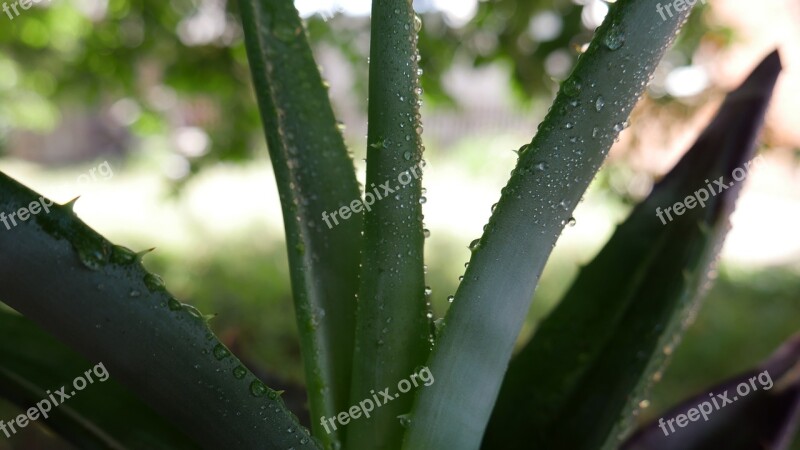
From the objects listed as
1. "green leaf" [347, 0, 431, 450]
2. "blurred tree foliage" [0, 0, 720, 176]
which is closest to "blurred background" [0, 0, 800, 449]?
"blurred tree foliage" [0, 0, 720, 176]

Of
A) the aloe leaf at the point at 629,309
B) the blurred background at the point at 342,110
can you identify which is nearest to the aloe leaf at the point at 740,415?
the aloe leaf at the point at 629,309

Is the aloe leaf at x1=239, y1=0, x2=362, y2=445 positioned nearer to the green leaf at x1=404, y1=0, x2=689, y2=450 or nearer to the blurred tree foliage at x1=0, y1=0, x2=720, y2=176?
the green leaf at x1=404, y1=0, x2=689, y2=450

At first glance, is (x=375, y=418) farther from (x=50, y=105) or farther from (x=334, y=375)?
(x=50, y=105)

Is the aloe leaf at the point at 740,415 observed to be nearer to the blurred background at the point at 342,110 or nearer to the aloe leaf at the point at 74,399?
the blurred background at the point at 342,110

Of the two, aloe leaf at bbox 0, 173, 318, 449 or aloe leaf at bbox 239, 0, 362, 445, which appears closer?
aloe leaf at bbox 0, 173, 318, 449

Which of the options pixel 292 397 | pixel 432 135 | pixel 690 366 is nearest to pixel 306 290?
pixel 292 397

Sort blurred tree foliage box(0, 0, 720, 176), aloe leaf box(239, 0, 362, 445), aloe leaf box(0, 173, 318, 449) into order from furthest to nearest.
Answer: blurred tree foliage box(0, 0, 720, 176) < aloe leaf box(239, 0, 362, 445) < aloe leaf box(0, 173, 318, 449)

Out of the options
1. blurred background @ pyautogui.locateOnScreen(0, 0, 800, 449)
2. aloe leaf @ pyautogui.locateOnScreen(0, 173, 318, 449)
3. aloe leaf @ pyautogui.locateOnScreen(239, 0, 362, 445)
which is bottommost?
aloe leaf @ pyautogui.locateOnScreen(0, 173, 318, 449)
